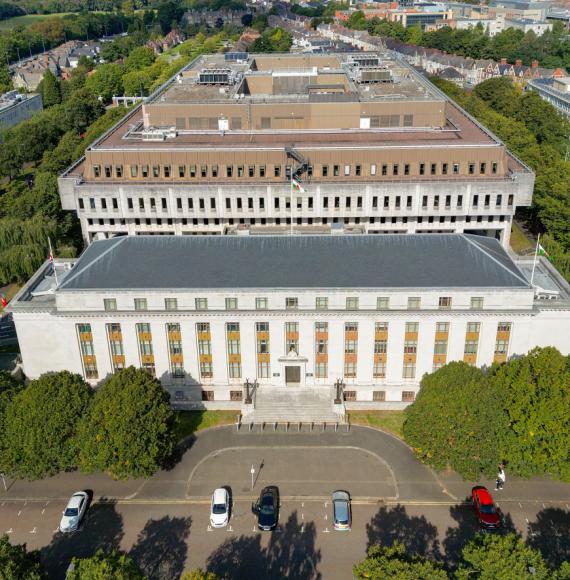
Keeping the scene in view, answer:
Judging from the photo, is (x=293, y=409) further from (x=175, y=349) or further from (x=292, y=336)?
(x=175, y=349)

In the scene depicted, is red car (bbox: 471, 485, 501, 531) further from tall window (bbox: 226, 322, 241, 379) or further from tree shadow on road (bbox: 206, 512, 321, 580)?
tall window (bbox: 226, 322, 241, 379)

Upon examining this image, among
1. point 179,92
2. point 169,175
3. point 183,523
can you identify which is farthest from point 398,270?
point 179,92

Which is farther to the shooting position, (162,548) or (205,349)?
(205,349)

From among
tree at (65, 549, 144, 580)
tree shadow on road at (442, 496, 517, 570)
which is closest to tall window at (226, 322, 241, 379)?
tree at (65, 549, 144, 580)

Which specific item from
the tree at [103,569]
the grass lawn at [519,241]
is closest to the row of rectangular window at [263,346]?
the tree at [103,569]

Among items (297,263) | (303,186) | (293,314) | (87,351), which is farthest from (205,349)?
(303,186)

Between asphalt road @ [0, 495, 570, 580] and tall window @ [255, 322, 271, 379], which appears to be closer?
asphalt road @ [0, 495, 570, 580]
